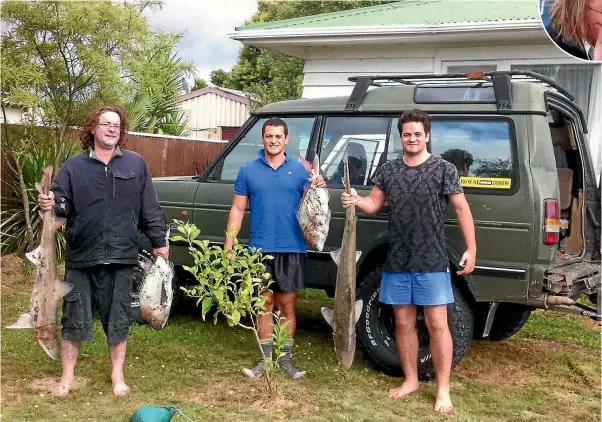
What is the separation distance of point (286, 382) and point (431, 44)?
260 inches

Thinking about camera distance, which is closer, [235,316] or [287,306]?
[235,316]

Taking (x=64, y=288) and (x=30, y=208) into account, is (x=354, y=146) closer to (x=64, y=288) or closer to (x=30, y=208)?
(x=64, y=288)

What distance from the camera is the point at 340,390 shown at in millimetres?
4977

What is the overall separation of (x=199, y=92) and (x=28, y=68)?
2394 centimetres

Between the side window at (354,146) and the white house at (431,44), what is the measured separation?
172 inches

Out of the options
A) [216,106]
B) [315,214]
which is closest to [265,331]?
[315,214]

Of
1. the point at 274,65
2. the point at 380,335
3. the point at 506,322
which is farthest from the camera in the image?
the point at 274,65

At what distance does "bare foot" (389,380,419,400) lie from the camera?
4848 mm

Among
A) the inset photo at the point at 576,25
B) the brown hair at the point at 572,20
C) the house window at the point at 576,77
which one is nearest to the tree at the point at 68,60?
the inset photo at the point at 576,25

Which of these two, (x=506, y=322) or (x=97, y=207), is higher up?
(x=97, y=207)

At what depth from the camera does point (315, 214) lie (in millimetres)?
4797

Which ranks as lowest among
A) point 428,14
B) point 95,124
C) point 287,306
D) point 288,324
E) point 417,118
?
point 288,324

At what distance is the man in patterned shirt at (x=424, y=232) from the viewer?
464 cm

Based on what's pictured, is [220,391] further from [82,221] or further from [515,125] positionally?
[515,125]
